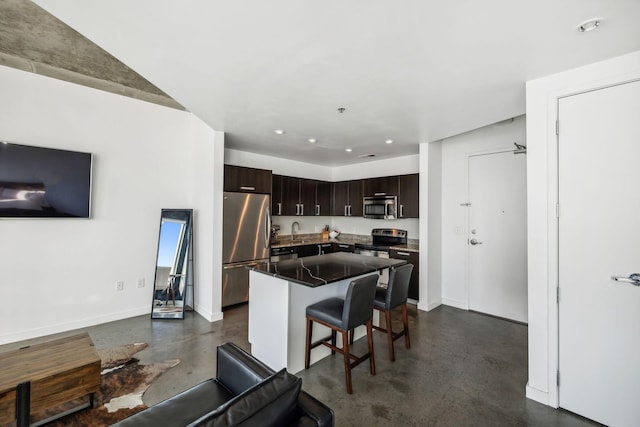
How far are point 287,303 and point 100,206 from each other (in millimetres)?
2931

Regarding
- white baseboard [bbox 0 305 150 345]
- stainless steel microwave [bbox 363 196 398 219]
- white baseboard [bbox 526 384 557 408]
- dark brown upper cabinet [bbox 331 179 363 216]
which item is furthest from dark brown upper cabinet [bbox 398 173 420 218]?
white baseboard [bbox 0 305 150 345]

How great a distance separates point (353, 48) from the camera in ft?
5.98

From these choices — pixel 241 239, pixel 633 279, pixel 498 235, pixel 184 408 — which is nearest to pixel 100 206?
pixel 241 239

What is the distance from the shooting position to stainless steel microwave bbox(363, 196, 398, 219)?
16.1 feet

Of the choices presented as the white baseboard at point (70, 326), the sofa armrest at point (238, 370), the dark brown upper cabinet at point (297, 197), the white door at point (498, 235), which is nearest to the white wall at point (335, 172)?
the dark brown upper cabinet at point (297, 197)

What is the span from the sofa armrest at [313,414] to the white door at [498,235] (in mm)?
3668

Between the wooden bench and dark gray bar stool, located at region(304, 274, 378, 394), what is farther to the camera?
dark gray bar stool, located at region(304, 274, 378, 394)

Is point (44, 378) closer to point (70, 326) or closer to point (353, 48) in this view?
point (70, 326)

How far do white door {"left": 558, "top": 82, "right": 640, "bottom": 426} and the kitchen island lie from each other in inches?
57.5

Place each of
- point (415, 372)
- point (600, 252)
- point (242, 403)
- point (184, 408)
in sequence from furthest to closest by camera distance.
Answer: point (415, 372)
point (600, 252)
point (184, 408)
point (242, 403)

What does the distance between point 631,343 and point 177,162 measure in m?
5.16

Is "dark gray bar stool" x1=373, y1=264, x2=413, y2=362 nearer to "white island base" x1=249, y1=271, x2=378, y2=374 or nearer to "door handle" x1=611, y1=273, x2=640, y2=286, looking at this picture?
"white island base" x1=249, y1=271, x2=378, y2=374

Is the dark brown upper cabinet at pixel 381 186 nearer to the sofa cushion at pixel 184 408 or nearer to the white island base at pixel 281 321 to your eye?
the white island base at pixel 281 321

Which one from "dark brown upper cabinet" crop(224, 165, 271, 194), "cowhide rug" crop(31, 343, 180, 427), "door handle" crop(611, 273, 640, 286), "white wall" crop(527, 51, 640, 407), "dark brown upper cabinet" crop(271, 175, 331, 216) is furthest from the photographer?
"dark brown upper cabinet" crop(271, 175, 331, 216)
